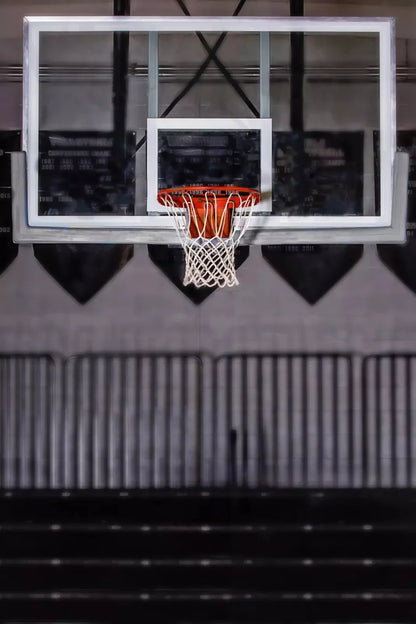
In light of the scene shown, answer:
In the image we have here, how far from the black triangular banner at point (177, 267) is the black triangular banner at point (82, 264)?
16 cm

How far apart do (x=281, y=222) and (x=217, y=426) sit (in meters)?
1.13

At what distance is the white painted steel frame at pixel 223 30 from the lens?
117 inches

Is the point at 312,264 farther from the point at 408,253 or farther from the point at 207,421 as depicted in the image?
the point at 207,421

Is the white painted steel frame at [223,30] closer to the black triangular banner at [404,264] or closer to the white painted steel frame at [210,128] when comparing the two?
the white painted steel frame at [210,128]

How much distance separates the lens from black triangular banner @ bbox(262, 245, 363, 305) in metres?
3.44

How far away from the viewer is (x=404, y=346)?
349 centimetres

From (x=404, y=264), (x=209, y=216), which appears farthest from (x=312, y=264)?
(x=209, y=216)

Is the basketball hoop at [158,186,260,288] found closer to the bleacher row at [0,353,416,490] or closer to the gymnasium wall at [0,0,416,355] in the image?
the gymnasium wall at [0,0,416,355]

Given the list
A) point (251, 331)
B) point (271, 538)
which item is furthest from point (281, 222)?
point (271, 538)

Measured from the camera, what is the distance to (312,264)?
3504 millimetres

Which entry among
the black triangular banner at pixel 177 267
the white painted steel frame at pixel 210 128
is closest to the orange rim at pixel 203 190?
the white painted steel frame at pixel 210 128

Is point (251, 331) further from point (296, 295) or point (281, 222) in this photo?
point (281, 222)

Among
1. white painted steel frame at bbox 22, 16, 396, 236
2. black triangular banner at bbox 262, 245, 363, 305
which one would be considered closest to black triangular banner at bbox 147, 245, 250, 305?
black triangular banner at bbox 262, 245, 363, 305

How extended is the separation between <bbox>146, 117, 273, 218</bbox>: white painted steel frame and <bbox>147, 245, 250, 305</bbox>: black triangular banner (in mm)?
481
